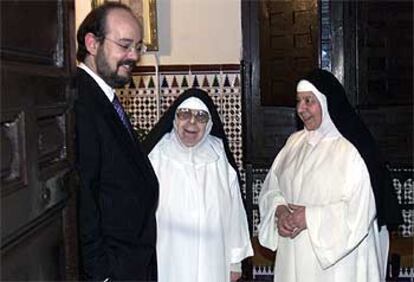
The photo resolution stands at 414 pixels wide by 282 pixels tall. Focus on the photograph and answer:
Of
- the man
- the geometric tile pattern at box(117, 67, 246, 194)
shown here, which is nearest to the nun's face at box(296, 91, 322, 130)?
the man

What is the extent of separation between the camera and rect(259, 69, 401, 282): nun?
282cm

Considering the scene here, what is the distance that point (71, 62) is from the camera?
1256 mm

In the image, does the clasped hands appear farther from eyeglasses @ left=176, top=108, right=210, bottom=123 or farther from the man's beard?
the man's beard

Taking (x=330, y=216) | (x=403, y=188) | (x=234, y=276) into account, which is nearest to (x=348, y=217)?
(x=330, y=216)

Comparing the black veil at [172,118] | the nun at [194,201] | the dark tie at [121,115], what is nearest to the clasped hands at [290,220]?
the nun at [194,201]

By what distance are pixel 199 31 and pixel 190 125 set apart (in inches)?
72.2

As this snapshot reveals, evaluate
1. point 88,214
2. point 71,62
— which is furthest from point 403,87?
point 71,62

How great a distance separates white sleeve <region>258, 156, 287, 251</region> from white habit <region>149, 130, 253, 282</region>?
290mm

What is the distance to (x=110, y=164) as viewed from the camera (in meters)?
1.88

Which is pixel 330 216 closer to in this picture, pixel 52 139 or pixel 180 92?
pixel 52 139

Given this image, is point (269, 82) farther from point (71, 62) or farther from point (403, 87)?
point (71, 62)

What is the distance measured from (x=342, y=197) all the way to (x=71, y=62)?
1.86m

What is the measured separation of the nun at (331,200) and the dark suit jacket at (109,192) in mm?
1082

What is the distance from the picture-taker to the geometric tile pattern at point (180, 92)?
4559mm
